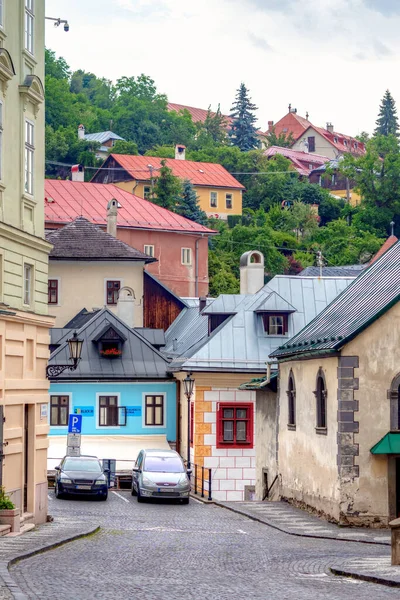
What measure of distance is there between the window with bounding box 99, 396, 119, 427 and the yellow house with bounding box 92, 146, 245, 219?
6433 centimetres

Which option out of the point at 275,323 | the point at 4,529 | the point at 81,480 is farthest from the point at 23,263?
the point at 275,323

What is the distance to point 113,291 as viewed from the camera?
65438 millimetres

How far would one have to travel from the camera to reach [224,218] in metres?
119

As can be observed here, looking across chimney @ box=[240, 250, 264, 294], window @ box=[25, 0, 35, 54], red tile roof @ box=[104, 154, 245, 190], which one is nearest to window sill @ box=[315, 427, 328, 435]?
window @ box=[25, 0, 35, 54]

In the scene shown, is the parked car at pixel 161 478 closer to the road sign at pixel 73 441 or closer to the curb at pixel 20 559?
the road sign at pixel 73 441

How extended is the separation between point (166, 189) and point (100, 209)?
18104 mm

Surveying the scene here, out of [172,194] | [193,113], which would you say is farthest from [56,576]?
[193,113]

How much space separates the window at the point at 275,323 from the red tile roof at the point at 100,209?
115ft

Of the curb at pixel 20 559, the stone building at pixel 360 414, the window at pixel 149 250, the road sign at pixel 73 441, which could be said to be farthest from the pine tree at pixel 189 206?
the curb at pixel 20 559

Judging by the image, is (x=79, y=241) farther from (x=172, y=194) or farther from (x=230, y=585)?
(x=230, y=585)

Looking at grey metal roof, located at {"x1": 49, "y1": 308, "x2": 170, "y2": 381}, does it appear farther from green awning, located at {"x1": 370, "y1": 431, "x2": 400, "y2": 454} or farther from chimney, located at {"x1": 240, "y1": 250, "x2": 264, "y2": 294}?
green awning, located at {"x1": 370, "y1": 431, "x2": 400, "y2": 454}

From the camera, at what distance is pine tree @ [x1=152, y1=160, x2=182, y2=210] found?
338 feet

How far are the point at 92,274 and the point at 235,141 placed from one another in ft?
303

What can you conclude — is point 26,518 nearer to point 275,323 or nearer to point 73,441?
point 73,441
